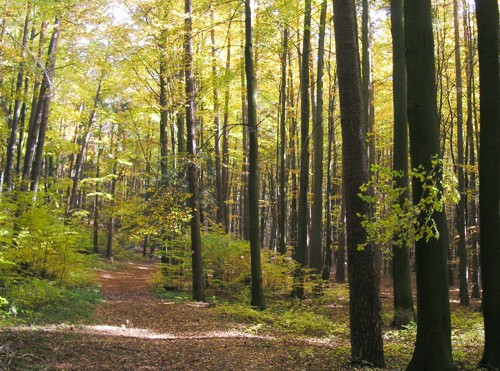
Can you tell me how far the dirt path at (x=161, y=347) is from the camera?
19.9 ft

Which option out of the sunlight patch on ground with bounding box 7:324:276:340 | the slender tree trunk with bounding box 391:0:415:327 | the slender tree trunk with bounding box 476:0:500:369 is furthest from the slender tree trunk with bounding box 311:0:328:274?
the slender tree trunk with bounding box 476:0:500:369

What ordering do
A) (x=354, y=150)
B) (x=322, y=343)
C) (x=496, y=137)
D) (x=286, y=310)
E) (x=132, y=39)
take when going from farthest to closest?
(x=132, y=39), (x=286, y=310), (x=322, y=343), (x=354, y=150), (x=496, y=137)

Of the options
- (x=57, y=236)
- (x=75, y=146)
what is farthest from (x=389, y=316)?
(x=75, y=146)

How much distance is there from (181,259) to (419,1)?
11.5m

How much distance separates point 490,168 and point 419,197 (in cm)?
138

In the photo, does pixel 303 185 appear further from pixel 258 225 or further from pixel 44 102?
pixel 44 102

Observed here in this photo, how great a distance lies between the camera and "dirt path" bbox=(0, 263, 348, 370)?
605 centimetres

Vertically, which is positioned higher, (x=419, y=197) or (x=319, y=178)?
(x=319, y=178)

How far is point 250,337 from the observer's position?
891 cm

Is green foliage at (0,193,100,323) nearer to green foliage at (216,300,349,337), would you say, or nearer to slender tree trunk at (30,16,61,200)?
slender tree trunk at (30,16,61,200)

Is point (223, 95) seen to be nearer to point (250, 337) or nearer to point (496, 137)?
point (250, 337)

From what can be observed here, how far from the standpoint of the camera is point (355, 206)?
620 centimetres

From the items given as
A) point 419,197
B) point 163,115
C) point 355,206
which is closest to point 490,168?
point 419,197

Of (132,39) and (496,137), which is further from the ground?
(132,39)
